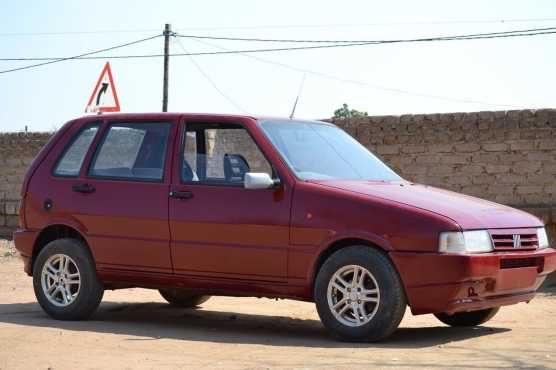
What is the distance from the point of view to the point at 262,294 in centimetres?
895

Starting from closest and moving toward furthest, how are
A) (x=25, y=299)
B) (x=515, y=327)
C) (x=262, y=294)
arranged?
(x=262, y=294) < (x=515, y=327) < (x=25, y=299)

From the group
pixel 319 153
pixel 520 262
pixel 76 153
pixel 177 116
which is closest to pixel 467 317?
pixel 520 262

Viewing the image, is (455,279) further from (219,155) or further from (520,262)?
(219,155)

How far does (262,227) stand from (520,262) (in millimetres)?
1935

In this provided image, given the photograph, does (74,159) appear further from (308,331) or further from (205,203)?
(308,331)

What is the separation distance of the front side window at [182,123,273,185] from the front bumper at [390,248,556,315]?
1.55 metres

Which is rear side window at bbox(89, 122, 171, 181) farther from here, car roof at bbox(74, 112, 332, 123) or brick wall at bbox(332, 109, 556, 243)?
brick wall at bbox(332, 109, 556, 243)

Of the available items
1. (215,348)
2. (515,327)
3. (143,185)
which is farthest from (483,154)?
(215,348)

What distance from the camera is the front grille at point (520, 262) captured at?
8.39 meters

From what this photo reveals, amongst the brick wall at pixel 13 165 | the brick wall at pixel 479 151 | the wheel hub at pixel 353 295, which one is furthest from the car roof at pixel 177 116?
the brick wall at pixel 13 165

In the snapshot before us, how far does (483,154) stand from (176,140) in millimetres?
7349

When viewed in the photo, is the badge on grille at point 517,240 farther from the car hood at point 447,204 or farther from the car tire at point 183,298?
the car tire at point 183,298

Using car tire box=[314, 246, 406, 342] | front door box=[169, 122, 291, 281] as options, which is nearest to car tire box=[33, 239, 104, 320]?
front door box=[169, 122, 291, 281]

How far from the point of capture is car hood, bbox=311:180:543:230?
830 centimetres
